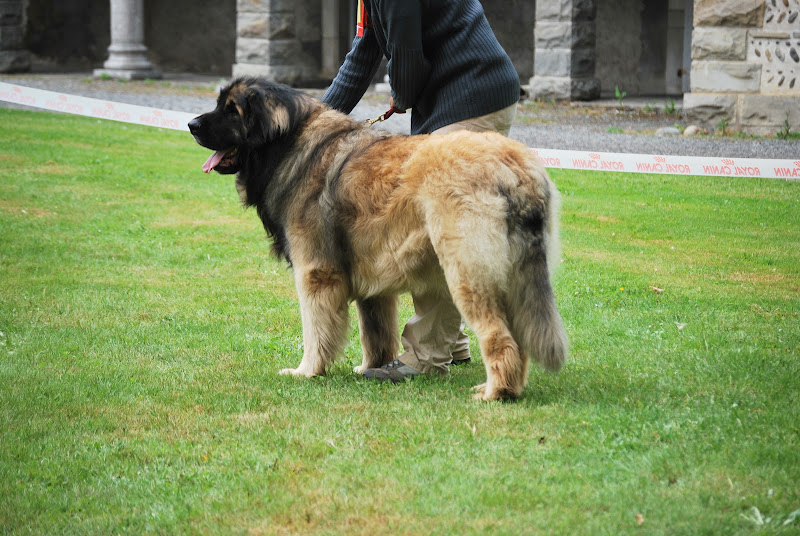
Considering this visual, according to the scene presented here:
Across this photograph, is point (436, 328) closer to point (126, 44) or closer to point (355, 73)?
point (355, 73)

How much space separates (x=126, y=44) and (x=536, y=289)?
1920 centimetres

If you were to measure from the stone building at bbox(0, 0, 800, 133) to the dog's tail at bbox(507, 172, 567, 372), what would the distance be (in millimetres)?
9822

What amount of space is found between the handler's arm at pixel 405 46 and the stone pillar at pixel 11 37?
19.5 meters

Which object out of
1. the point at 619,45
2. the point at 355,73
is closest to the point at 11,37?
the point at 619,45

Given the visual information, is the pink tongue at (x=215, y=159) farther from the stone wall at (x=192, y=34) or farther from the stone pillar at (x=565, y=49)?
the stone wall at (x=192, y=34)

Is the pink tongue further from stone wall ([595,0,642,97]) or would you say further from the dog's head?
stone wall ([595,0,642,97])

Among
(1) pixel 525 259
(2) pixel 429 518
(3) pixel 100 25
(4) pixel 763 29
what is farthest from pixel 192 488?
(3) pixel 100 25

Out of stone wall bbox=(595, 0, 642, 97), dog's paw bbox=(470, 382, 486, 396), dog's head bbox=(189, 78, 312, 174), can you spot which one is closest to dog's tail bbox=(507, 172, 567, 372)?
dog's paw bbox=(470, 382, 486, 396)

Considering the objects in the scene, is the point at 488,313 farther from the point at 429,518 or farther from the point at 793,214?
the point at 793,214

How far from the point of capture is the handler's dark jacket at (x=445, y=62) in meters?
5.09

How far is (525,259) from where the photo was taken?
4.56 metres

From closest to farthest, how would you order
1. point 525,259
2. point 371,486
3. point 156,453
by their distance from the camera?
point 371,486 < point 156,453 < point 525,259

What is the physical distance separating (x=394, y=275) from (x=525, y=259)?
735 mm

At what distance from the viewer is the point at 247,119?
205 inches
